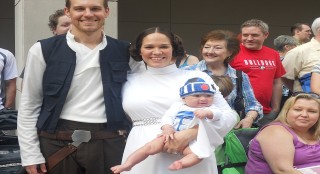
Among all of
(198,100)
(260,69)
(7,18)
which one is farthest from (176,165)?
(7,18)

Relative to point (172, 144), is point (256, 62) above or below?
above

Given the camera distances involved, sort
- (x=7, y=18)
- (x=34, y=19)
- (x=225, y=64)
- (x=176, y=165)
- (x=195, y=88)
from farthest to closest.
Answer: (x=7, y=18) → (x=34, y=19) → (x=225, y=64) → (x=195, y=88) → (x=176, y=165)

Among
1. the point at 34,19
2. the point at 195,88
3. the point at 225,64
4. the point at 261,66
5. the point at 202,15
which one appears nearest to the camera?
the point at 195,88

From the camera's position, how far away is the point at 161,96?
133 inches

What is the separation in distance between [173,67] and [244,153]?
3.70ft

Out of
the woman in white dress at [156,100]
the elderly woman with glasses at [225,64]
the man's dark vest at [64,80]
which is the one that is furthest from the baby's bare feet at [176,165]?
the elderly woman with glasses at [225,64]

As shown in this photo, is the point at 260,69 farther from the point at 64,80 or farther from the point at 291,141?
the point at 64,80

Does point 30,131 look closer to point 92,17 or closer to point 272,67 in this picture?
point 92,17

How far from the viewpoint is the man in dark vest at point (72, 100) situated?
3363 mm

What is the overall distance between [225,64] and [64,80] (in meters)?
1.72

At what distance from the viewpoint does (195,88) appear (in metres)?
3.26

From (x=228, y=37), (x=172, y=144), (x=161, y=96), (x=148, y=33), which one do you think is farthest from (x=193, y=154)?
(x=228, y=37)

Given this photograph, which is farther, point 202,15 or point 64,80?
point 202,15

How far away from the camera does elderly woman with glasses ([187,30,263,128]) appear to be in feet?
14.9
